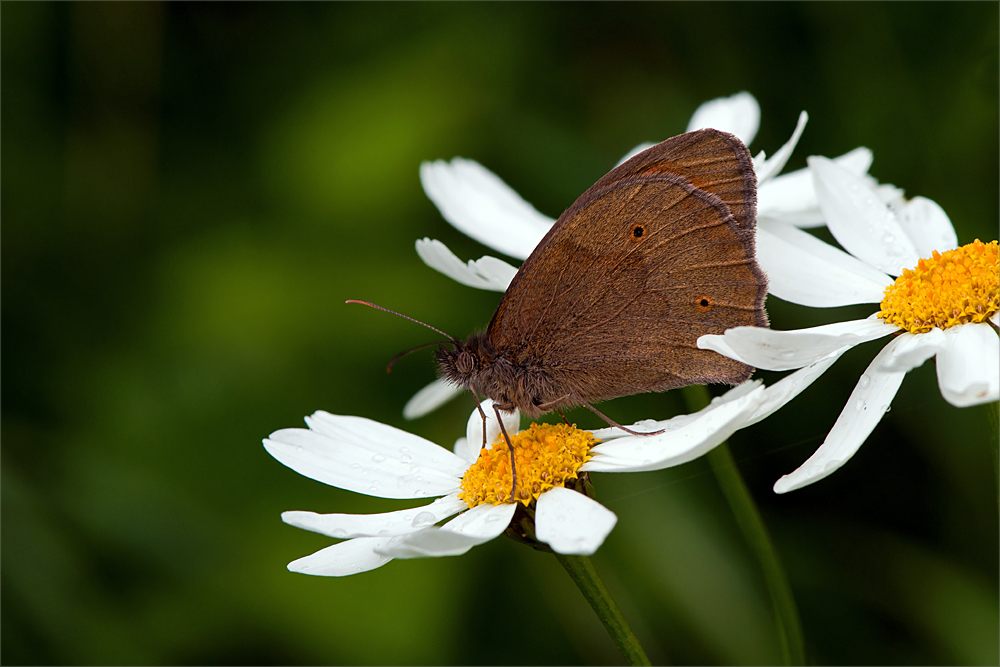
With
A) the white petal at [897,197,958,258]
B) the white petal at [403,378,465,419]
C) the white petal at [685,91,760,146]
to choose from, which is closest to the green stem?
the white petal at [897,197,958,258]

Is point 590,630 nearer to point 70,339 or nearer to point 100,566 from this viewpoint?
point 100,566

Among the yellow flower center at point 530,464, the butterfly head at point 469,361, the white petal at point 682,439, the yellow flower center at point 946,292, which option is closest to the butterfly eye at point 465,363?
the butterfly head at point 469,361

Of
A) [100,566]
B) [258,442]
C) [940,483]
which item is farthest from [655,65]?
[100,566]

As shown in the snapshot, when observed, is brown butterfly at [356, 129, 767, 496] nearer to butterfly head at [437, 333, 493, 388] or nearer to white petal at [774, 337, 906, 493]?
butterfly head at [437, 333, 493, 388]

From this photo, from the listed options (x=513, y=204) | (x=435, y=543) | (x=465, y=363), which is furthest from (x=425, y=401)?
(x=435, y=543)

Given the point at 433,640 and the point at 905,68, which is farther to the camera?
the point at 905,68

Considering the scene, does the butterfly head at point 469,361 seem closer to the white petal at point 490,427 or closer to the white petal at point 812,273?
the white petal at point 490,427
